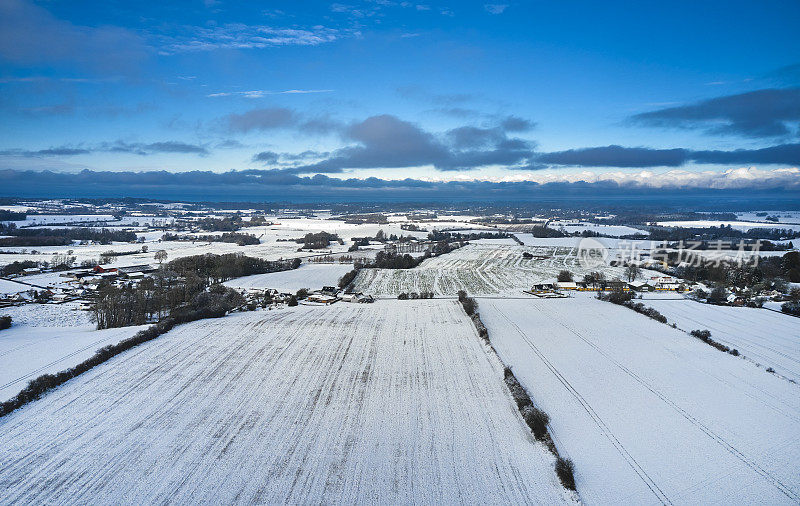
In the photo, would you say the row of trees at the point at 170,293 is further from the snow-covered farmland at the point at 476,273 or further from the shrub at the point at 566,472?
the shrub at the point at 566,472

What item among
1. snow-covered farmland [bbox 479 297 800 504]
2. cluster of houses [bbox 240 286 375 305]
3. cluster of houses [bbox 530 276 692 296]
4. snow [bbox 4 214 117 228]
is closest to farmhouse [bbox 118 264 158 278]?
cluster of houses [bbox 240 286 375 305]

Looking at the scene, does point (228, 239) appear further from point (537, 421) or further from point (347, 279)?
point (537, 421)

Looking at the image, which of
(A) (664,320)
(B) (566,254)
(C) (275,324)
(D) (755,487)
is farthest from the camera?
(B) (566,254)

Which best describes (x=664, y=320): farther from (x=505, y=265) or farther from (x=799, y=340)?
(x=505, y=265)

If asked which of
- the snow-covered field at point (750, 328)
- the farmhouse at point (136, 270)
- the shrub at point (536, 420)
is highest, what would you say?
the shrub at point (536, 420)

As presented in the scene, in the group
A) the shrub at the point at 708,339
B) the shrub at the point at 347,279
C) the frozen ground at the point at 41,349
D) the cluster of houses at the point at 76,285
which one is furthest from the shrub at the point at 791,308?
the cluster of houses at the point at 76,285

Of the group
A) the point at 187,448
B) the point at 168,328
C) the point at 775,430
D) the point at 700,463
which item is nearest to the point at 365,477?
the point at 187,448
